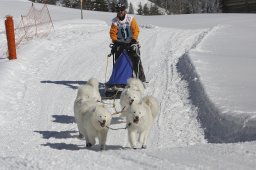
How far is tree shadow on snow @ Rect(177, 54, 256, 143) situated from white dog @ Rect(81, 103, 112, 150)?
4.77 feet

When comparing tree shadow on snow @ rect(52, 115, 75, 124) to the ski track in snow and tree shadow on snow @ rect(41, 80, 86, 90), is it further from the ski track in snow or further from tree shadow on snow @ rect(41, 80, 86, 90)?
tree shadow on snow @ rect(41, 80, 86, 90)

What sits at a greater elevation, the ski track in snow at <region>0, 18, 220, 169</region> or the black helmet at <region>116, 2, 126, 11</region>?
the black helmet at <region>116, 2, 126, 11</region>

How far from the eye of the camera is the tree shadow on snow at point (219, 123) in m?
5.92

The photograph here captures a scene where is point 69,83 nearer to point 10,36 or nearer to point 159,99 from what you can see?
point 159,99

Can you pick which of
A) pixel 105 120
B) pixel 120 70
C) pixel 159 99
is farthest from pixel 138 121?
pixel 120 70

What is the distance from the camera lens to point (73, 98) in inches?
341

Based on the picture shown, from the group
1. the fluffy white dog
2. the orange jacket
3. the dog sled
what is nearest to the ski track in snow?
the dog sled

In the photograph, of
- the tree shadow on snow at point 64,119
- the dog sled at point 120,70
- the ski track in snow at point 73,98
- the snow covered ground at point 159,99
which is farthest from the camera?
the dog sled at point 120,70

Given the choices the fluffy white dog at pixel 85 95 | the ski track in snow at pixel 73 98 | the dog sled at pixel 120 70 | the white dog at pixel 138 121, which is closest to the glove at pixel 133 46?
the dog sled at pixel 120 70

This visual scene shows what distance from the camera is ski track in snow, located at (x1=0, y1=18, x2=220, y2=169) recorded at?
5324 mm

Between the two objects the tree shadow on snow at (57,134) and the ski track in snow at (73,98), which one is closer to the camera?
A: the ski track in snow at (73,98)

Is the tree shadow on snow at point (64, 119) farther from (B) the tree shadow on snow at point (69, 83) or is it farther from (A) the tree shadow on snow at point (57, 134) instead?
(B) the tree shadow on snow at point (69, 83)

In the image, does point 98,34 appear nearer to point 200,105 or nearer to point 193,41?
point 193,41

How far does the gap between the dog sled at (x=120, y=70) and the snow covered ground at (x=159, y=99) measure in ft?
0.86
